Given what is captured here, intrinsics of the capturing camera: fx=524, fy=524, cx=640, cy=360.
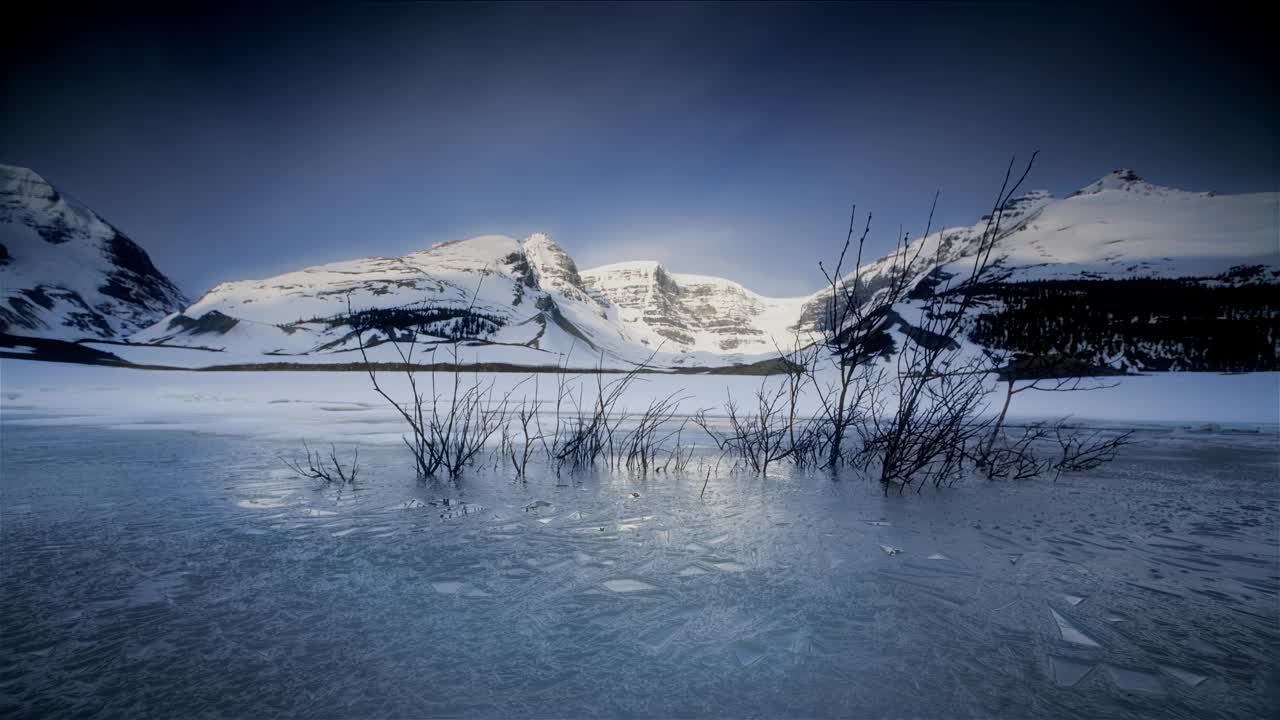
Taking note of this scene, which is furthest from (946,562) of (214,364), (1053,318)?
(214,364)

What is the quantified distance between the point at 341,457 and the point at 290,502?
6.09 feet

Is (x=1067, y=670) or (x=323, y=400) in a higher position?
(x=323, y=400)

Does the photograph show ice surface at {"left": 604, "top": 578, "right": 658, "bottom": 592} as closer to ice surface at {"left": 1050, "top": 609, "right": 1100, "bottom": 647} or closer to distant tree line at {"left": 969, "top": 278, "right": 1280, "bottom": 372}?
ice surface at {"left": 1050, "top": 609, "right": 1100, "bottom": 647}

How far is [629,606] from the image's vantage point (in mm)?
1680

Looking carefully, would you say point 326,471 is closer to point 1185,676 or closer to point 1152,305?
point 1185,676

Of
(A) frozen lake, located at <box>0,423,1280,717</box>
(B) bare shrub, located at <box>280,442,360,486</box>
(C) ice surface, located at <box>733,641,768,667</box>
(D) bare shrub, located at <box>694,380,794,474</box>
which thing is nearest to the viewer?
(A) frozen lake, located at <box>0,423,1280,717</box>

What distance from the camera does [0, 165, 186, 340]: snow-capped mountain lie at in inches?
3652

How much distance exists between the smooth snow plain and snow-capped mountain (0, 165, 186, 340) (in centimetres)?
11971

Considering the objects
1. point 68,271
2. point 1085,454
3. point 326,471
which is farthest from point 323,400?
point 68,271

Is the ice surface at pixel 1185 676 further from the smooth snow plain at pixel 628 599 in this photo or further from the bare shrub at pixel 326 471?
the bare shrub at pixel 326 471

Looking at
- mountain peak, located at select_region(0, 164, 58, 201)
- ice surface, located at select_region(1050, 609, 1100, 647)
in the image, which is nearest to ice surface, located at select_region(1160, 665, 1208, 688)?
ice surface, located at select_region(1050, 609, 1100, 647)

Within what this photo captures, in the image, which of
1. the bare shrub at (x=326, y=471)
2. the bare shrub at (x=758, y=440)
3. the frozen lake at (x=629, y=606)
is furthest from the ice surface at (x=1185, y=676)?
the bare shrub at (x=326, y=471)

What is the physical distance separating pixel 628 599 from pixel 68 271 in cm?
16733

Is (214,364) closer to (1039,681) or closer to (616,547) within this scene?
(616,547)
